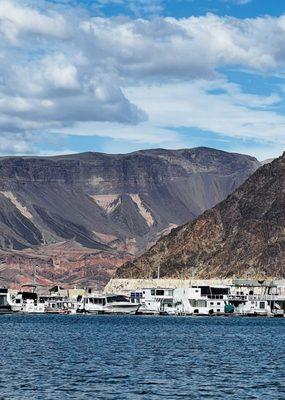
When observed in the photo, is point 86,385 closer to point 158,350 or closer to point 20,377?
point 20,377

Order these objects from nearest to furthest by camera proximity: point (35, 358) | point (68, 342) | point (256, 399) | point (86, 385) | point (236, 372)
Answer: point (256, 399) → point (86, 385) → point (236, 372) → point (35, 358) → point (68, 342)

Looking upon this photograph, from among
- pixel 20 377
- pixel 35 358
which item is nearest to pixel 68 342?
pixel 35 358

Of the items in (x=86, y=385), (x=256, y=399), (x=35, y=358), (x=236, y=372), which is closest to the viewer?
(x=256, y=399)

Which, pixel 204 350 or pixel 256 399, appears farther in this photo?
pixel 204 350

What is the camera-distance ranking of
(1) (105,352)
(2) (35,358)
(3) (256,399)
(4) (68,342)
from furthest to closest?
1. (4) (68,342)
2. (1) (105,352)
3. (2) (35,358)
4. (3) (256,399)

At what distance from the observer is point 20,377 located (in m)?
122

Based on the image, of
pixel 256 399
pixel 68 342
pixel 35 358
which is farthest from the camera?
pixel 68 342

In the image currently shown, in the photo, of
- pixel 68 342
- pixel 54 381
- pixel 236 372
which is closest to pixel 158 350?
pixel 68 342

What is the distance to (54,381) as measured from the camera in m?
119

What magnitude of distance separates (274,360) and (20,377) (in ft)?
135

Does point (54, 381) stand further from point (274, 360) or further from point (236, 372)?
point (274, 360)

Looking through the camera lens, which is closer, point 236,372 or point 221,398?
point 221,398

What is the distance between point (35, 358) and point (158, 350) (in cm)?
2610

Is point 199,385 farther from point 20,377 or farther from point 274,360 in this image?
point 274,360
